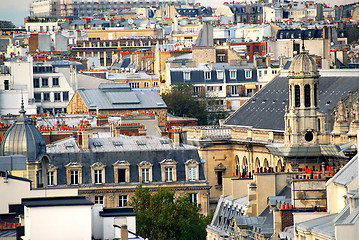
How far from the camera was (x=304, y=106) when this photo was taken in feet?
295

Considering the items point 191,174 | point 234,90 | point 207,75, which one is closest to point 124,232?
point 191,174

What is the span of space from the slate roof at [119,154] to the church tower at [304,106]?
6.88 metres

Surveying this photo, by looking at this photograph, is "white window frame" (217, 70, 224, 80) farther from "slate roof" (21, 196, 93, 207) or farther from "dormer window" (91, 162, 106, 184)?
"slate roof" (21, 196, 93, 207)

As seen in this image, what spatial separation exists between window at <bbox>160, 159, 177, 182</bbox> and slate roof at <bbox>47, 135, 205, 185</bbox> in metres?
0.22

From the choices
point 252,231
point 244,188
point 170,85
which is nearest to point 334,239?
point 252,231

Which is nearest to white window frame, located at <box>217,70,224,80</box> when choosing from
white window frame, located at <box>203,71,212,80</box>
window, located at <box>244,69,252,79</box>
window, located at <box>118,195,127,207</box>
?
white window frame, located at <box>203,71,212,80</box>

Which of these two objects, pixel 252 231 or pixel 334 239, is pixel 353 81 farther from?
pixel 334 239

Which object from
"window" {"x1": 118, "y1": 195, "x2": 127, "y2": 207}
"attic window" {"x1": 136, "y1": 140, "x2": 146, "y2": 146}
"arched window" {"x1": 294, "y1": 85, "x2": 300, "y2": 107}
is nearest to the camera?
"arched window" {"x1": 294, "y1": 85, "x2": 300, "y2": 107}

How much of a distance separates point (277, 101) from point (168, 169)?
23372mm

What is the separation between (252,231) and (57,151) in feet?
103

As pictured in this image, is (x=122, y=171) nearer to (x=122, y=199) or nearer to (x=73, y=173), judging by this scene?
(x=122, y=199)

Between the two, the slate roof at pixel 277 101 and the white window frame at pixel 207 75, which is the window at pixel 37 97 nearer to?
the white window frame at pixel 207 75

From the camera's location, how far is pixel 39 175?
8019cm

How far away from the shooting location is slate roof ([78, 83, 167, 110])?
133 m
